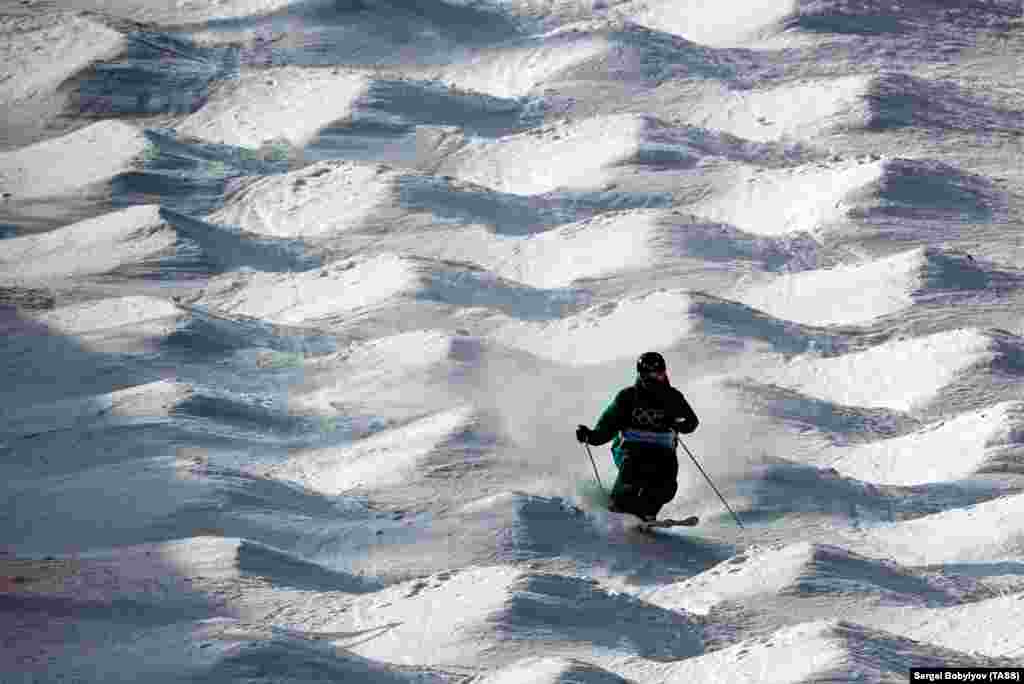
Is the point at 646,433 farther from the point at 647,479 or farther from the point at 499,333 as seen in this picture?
the point at 499,333

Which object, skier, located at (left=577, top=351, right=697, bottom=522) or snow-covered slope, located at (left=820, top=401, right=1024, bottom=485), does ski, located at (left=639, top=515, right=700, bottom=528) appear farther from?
snow-covered slope, located at (left=820, top=401, right=1024, bottom=485)

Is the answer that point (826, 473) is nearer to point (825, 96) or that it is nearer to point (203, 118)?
point (825, 96)

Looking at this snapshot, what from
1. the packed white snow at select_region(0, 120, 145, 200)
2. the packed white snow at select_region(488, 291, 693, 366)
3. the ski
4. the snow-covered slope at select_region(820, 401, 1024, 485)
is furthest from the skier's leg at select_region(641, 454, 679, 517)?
the packed white snow at select_region(0, 120, 145, 200)

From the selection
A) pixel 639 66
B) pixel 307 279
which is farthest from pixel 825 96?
pixel 307 279

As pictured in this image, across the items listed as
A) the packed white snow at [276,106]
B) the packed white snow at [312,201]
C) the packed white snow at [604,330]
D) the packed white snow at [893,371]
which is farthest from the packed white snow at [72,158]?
the packed white snow at [893,371]

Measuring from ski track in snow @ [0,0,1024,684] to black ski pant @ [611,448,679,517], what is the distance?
144 millimetres

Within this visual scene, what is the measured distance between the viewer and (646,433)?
9.47 meters

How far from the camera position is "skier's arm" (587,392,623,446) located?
31.1ft

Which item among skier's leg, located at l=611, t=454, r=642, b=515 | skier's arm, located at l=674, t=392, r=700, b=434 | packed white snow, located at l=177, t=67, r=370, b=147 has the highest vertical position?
packed white snow, located at l=177, t=67, r=370, b=147

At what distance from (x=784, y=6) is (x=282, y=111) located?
18.1 feet

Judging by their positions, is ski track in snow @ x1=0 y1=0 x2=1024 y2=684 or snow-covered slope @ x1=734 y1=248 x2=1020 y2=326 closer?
ski track in snow @ x1=0 y1=0 x2=1024 y2=684

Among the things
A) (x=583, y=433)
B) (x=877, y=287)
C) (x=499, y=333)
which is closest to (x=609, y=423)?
(x=583, y=433)

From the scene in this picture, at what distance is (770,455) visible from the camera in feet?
→ 34.2

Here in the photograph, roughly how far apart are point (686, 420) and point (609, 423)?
0.42 meters
